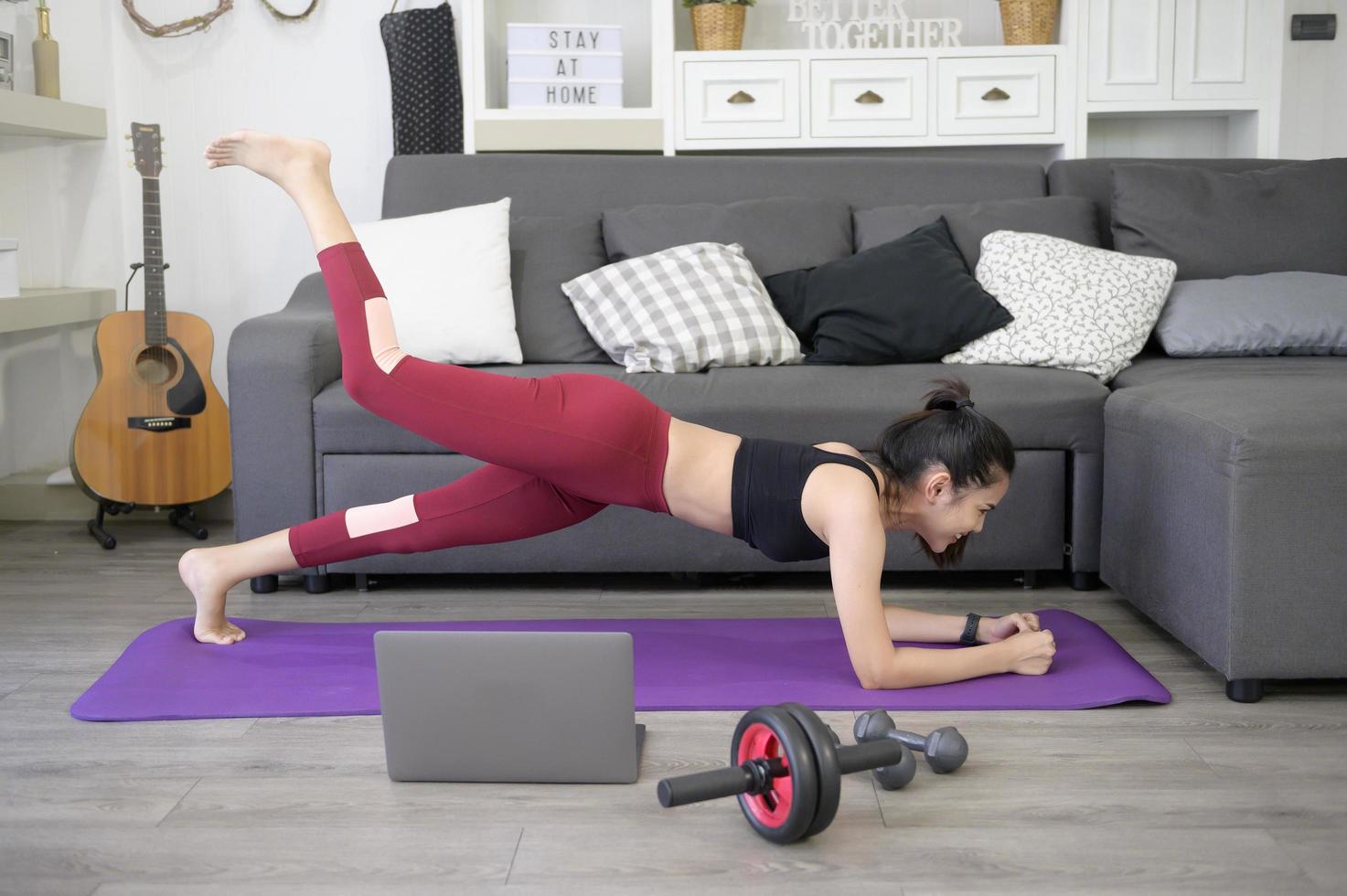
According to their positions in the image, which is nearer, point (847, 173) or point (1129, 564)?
point (1129, 564)

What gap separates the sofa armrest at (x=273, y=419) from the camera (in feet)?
8.56

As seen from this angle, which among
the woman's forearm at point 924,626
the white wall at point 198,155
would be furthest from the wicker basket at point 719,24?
the woman's forearm at point 924,626

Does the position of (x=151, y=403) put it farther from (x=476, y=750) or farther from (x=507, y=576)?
(x=476, y=750)

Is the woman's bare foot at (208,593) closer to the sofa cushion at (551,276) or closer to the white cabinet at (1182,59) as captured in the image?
the sofa cushion at (551,276)

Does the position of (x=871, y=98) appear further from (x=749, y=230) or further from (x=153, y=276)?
(x=153, y=276)

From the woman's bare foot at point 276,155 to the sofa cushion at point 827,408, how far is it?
1.84 feet

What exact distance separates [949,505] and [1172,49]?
2.26m

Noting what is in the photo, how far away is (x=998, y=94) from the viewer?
140 inches

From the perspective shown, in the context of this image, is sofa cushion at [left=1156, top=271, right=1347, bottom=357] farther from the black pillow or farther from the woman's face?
the woman's face

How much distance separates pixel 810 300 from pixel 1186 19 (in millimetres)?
1539

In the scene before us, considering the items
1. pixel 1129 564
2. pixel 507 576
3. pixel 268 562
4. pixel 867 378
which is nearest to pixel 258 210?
pixel 507 576

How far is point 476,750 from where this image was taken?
165cm

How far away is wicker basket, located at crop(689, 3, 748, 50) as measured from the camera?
3.57 meters

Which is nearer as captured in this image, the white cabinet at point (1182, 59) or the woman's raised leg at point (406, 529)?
the woman's raised leg at point (406, 529)
